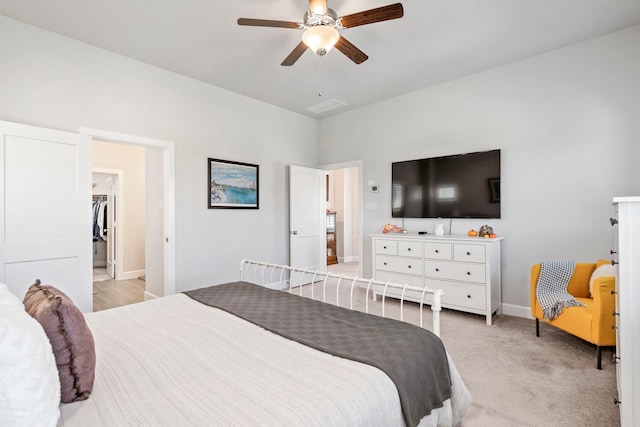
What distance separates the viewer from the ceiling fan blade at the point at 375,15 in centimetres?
202

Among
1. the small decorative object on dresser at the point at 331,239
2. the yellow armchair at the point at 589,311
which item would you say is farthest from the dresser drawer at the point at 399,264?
the small decorative object on dresser at the point at 331,239

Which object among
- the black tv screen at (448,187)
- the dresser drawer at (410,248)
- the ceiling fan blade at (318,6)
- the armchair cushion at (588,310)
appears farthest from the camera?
the dresser drawer at (410,248)

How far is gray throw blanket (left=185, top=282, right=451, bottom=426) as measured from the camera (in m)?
1.21

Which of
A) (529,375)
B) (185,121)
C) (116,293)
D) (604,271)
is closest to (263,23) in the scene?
(185,121)

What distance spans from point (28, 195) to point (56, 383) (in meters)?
2.38

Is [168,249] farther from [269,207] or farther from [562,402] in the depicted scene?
[562,402]

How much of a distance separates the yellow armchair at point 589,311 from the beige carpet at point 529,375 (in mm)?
196

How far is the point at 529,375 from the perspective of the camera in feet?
7.35

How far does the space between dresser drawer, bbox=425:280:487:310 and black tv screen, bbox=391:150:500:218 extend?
2.91ft

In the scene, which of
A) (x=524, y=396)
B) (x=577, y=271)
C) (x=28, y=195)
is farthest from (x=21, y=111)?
(x=577, y=271)

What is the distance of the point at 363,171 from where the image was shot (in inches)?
192

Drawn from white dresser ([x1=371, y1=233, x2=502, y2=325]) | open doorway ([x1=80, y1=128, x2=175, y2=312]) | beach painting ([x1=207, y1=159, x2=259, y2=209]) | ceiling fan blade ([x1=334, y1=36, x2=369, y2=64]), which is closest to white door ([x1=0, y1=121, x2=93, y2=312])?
open doorway ([x1=80, y1=128, x2=175, y2=312])

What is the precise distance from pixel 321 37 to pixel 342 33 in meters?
0.82

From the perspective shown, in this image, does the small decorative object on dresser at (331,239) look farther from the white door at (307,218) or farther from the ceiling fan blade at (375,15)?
the ceiling fan blade at (375,15)
